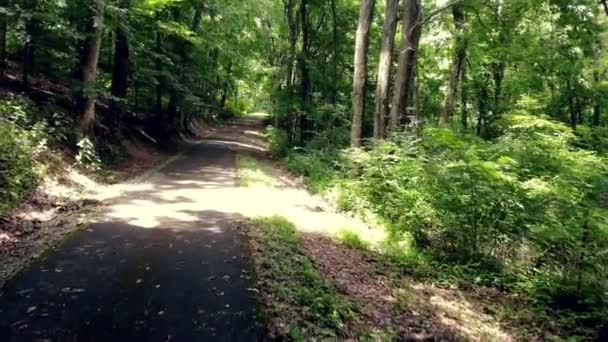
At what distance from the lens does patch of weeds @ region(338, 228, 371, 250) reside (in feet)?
27.3

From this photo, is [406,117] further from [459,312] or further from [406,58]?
[459,312]

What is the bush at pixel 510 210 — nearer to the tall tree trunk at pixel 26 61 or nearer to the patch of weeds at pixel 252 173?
the patch of weeds at pixel 252 173

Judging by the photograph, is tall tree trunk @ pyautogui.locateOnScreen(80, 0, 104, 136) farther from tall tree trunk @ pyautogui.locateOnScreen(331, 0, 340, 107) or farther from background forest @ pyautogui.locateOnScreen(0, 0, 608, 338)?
tall tree trunk @ pyautogui.locateOnScreen(331, 0, 340, 107)

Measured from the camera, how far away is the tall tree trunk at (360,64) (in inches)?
502

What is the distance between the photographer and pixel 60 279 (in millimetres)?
5301

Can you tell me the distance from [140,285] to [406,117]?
8.74 meters

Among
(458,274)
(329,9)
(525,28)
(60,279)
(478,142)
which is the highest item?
(329,9)

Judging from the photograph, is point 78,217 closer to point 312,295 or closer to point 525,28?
point 312,295

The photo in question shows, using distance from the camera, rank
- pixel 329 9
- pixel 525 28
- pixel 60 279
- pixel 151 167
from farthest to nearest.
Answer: pixel 329 9, pixel 525 28, pixel 151 167, pixel 60 279

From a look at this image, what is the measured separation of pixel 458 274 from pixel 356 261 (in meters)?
1.66

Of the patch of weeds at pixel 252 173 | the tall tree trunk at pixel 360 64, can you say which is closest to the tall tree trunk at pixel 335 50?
the patch of weeds at pixel 252 173

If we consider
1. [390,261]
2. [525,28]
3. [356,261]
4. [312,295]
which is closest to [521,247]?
[390,261]

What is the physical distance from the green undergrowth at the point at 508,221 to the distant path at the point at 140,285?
120 inches

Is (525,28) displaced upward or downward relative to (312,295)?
upward
